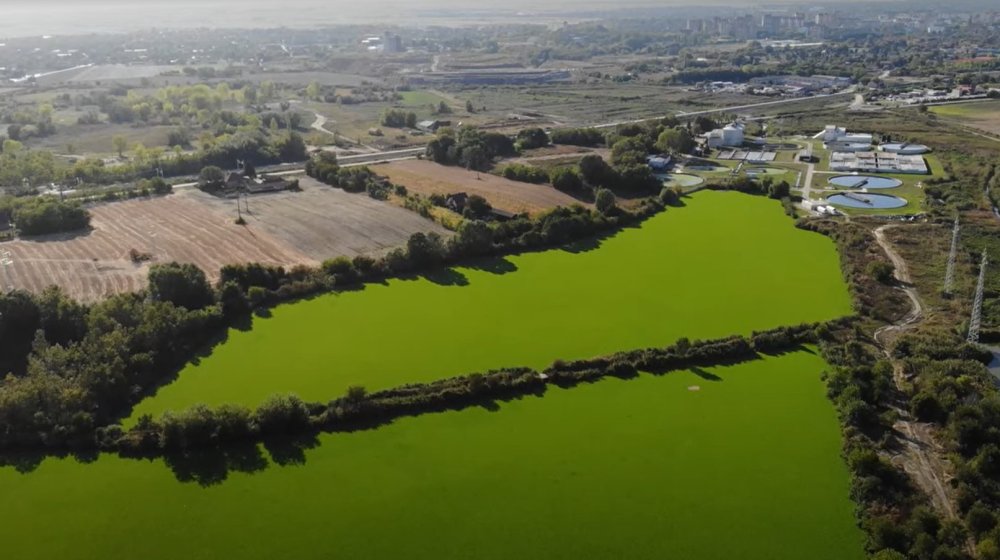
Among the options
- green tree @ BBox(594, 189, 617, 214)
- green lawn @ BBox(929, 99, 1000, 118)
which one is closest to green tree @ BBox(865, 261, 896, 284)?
green tree @ BBox(594, 189, 617, 214)

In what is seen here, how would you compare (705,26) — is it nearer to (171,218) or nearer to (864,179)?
(864,179)

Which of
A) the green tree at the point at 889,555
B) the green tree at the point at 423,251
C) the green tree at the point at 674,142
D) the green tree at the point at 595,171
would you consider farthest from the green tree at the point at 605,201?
the green tree at the point at 889,555

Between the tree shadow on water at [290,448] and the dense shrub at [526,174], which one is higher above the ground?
the dense shrub at [526,174]

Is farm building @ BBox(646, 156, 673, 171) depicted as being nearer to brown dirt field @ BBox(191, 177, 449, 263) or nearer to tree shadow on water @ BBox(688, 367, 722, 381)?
brown dirt field @ BBox(191, 177, 449, 263)

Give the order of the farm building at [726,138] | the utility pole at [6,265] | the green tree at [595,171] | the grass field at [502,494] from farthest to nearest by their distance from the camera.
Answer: the farm building at [726,138], the green tree at [595,171], the utility pole at [6,265], the grass field at [502,494]

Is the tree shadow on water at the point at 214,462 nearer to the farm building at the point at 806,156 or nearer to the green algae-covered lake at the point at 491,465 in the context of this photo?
the green algae-covered lake at the point at 491,465

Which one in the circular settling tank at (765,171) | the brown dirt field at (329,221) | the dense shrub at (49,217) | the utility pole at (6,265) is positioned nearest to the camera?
the utility pole at (6,265)
